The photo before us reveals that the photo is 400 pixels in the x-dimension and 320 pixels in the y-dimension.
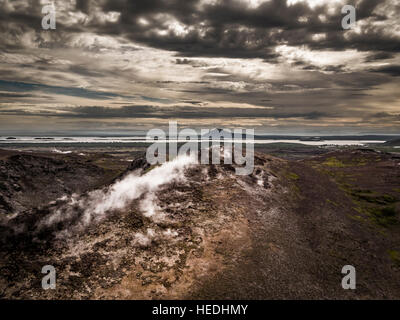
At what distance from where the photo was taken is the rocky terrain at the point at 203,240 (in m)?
31.9

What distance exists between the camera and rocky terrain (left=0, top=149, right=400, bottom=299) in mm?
31875

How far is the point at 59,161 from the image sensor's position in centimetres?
13212

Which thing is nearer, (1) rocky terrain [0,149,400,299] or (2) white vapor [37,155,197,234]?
(1) rocky terrain [0,149,400,299]

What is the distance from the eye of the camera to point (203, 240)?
39.6 meters
